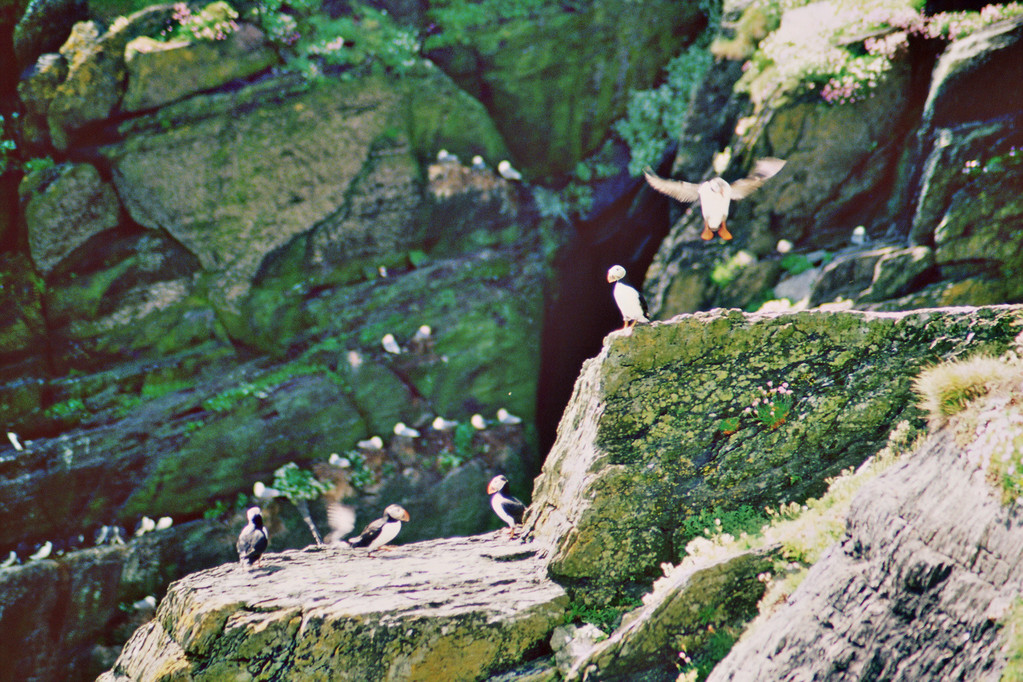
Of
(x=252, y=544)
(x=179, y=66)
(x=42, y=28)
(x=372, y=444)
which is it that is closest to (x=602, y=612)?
(x=252, y=544)

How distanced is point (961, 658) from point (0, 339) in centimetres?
1497

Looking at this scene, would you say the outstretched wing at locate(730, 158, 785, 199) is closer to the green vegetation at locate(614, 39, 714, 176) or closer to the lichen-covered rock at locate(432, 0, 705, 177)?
the green vegetation at locate(614, 39, 714, 176)

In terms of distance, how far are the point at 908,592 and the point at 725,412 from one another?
2786mm

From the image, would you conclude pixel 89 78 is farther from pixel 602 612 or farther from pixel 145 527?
pixel 602 612

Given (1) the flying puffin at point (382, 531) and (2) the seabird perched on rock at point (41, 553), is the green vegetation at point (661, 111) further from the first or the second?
(2) the seabird perched on rock at point (41, 553)

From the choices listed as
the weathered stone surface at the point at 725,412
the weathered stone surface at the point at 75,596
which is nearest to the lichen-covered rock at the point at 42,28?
the weathered stone surface at the point at 75,596

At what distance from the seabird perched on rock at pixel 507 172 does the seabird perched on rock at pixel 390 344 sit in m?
4.43

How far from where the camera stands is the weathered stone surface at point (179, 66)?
45.2 ft

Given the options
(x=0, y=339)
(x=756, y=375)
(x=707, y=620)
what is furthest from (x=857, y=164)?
(x=0, y=339)

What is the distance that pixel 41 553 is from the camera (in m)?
12.1

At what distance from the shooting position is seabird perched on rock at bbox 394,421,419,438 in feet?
46.7

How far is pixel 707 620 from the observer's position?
20.8 feet

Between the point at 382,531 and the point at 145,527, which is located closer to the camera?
the point at 382,531

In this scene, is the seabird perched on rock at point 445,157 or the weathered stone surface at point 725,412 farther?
the seabird perched on rock at point 445,157
